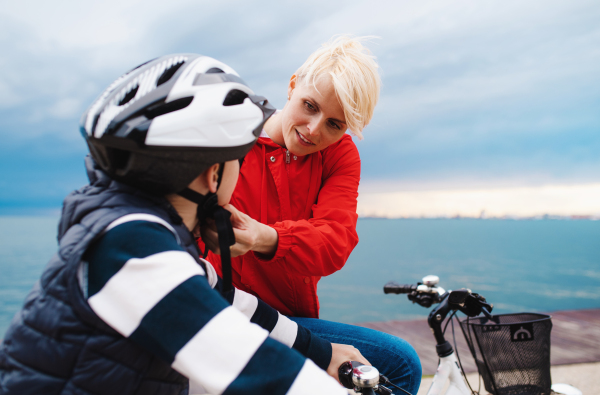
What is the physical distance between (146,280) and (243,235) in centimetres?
53

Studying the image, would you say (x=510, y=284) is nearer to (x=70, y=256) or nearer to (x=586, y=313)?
(x=586, y=313)

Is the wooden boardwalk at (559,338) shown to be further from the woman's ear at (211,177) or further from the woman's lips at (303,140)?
the woman's ear at (211,177)

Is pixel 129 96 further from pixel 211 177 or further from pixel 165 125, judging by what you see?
pixel 211 177

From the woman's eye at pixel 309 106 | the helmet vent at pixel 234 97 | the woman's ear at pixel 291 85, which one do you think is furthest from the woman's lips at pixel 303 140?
the helmet vent at pixel 234 97

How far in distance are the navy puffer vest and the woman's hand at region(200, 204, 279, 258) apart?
36 centimetres

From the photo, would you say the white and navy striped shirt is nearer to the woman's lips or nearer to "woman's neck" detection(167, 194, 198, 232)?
"woman's neck" detection(167, 194, 198, 232)

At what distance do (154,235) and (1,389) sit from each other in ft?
1.72

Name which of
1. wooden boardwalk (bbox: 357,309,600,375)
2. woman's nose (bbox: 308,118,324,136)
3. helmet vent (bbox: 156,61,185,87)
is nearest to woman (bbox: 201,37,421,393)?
woman's nose (bbox: 308,118,324,136)

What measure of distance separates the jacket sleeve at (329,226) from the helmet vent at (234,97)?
550 millimetres

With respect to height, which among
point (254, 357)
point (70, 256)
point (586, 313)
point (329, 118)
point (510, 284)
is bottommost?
point (510, 284)

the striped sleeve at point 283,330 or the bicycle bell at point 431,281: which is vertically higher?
the bicycle bell at point 431,281

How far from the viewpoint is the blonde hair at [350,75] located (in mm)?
1712

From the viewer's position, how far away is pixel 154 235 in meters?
0.89

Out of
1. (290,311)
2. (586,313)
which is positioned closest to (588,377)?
(586,313)
